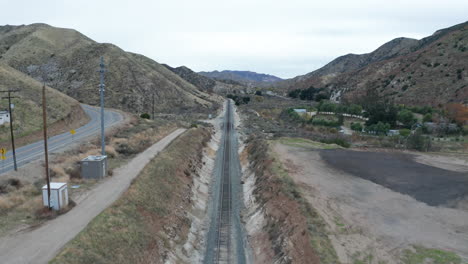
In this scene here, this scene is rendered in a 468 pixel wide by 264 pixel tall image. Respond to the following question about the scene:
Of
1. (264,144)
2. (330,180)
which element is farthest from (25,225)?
(264,144)

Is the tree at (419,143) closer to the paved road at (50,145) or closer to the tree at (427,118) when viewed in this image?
the tree at (427,118)

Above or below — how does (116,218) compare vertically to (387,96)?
below

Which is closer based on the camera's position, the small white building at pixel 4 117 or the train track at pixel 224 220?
the train track at pixel 224 220

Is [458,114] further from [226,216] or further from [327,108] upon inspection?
[226,216]

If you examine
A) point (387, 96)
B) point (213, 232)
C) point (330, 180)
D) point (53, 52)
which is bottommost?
point (213, 232)

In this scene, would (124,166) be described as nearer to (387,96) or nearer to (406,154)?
(406,154)

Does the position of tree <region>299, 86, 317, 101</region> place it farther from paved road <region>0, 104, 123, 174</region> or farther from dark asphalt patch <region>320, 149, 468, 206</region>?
paved road <region>0, 104, 123, 174</region>

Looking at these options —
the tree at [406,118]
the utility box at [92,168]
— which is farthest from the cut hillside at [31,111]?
the tree at [406,118]
